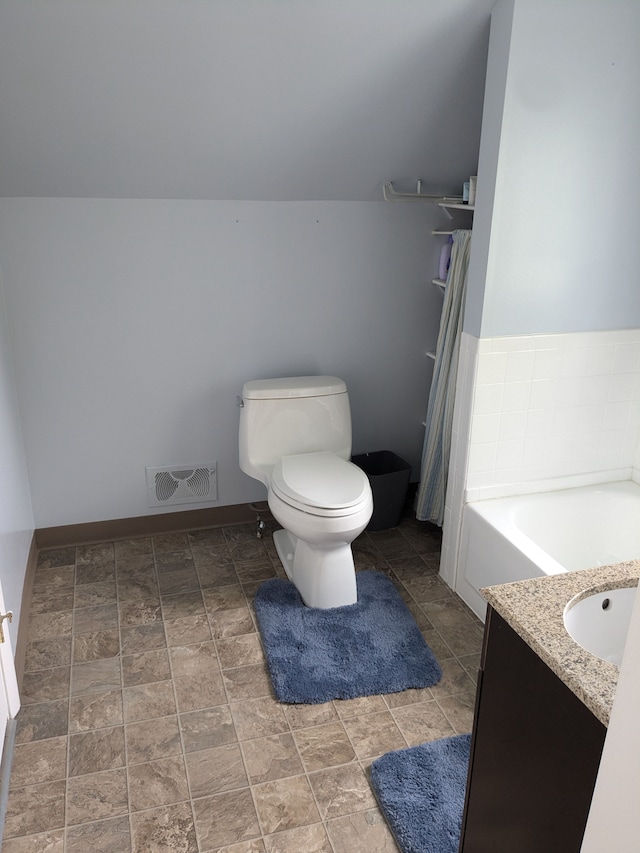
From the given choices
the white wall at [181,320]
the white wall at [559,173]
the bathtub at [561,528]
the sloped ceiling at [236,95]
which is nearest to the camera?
the sloped ceiling at [236,95]

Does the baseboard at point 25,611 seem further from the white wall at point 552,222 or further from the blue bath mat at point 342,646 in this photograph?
the white wall at point 552,222

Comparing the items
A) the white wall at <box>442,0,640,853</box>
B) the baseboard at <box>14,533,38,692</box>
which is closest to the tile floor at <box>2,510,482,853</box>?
the baseboard at <box>14,533,38,692</box>

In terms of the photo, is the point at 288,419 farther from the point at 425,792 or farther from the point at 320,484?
the point at 425,792

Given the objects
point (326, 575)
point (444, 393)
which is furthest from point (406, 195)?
point (326, 575)

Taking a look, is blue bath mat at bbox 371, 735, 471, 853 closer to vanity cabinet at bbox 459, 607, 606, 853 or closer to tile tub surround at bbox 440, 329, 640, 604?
vanity cabinet at bbox 459, 607, 606, 853

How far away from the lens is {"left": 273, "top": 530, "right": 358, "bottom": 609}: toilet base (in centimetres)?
273

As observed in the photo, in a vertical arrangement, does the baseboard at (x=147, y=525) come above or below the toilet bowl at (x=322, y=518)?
below

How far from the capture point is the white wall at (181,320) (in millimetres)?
2871

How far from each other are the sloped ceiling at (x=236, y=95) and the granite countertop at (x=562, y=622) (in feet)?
5.74

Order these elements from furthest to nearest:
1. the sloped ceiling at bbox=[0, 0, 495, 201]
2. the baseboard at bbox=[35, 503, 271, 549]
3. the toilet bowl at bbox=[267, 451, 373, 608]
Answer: the baseboard at bbox=[35, 503, 271, 549]
the toilet bowl at bbox=[267, 451, 373, 608]
the sloped ceiling at bbox=[0, 0, 495, 201]

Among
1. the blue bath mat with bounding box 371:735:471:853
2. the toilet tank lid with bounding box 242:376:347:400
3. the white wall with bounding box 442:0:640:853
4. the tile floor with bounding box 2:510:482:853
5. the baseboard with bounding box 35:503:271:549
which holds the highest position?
the white wall with bounding box 442:0:640:853

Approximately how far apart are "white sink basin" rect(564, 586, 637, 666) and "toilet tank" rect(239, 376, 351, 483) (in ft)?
5.64

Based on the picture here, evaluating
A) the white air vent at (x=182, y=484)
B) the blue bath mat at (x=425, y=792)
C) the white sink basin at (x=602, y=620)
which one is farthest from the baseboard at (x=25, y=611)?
the white sink basin at (x=602, y=620)

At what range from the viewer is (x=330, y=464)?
293 centimetres
